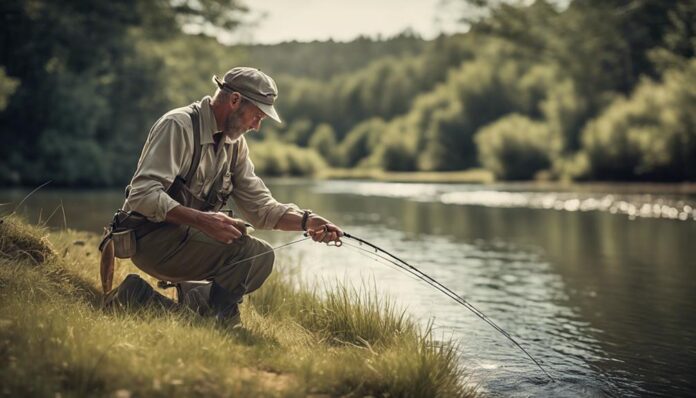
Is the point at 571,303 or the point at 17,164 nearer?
the point at 571,303

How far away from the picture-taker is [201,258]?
14.4 ft

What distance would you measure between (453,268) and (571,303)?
267 centimetres

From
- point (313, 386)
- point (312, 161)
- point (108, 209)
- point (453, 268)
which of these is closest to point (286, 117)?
point (312, 161)

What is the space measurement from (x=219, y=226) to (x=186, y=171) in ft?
1.49

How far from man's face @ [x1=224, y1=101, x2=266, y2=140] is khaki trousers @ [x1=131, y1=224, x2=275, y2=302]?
0.61 metres

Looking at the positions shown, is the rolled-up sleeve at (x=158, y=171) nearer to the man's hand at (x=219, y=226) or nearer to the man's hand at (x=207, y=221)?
the man's hand at (x=207, y=221)

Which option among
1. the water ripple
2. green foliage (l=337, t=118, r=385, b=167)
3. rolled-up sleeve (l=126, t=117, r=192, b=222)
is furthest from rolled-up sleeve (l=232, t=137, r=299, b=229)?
green foliage (l=337, t=118, r=385, b=167)

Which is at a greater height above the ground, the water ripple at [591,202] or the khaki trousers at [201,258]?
the khaki trousers at [201,258]

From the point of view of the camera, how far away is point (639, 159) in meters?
29.3

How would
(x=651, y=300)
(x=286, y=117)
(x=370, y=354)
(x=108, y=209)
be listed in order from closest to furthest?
(x=370, y=354), (x=651, y=300), (x=108, y=209), (x=286, y=117)

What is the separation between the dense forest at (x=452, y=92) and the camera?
95.0ft

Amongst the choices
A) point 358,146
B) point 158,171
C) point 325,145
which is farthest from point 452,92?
point 158,171

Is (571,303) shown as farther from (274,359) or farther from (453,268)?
(274,359)

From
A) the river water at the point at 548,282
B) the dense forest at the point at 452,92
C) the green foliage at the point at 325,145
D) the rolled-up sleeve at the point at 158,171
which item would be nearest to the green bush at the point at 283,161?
the dense forest at the point at 452,92
